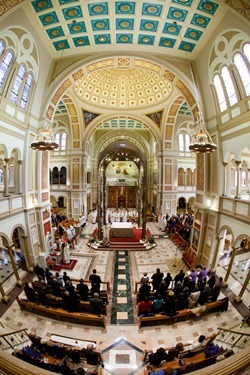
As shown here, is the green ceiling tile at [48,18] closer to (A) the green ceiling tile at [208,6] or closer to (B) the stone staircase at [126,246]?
(A) the green ceiling tile at [208,6]

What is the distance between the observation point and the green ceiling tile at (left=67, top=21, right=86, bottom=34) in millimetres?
8759

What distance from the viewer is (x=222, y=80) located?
362 inches

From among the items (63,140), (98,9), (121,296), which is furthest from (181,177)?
(98,9)

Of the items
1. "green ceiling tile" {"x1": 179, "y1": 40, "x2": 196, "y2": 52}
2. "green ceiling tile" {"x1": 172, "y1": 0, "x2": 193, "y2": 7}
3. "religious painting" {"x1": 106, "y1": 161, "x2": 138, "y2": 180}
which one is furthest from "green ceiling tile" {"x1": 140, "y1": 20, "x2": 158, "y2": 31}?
"religious painting" {"x1": 106, "y1": 161, "x2": 138, "y2": 180}

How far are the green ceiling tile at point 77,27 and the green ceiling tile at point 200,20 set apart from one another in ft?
16.2

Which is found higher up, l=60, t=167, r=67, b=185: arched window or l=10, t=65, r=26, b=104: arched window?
l=10, t=65, r=26, b=104: arched window

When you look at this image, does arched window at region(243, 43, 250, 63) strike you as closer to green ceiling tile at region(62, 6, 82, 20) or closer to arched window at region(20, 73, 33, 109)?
green ceiling tile at region(62, 6, 82, 20)

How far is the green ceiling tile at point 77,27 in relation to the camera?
8759 millimetres

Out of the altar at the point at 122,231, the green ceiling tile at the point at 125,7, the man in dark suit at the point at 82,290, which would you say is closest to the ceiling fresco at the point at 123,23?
the green ceiling tile at the point at 125,7

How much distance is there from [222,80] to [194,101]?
94.0 inches

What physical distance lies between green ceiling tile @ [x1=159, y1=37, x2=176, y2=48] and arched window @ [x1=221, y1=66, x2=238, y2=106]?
304 centimetres

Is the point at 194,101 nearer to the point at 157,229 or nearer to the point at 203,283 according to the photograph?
the point at 203,283

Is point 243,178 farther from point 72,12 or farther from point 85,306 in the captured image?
point 72,12

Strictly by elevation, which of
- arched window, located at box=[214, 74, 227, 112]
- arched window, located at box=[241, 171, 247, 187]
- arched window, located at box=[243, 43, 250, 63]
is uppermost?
arched window, located at box=[243, 43, 250, 63]
